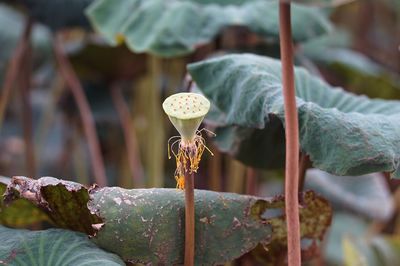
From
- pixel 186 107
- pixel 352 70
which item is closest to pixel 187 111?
pixel 186 107

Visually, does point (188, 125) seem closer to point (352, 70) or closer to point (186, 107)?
point (186, 107)

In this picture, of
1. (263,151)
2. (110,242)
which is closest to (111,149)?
(263,151)

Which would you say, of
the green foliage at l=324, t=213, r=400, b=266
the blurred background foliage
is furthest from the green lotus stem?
the green foliage at l=324, t=213, r=400, b=266

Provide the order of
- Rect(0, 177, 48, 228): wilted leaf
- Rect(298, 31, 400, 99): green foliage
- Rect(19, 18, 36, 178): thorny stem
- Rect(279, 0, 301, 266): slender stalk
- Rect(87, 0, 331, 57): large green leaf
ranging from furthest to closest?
1. Rect(298, 31, 400, 99): green foliage
2. Rect(19, 18, 36, 178): thorny stem
3. Rect(87, 0, 331, 57): large green leaf
4. Rect(0, 177, 48, 228): wilted leaf
5. Rect(279, 0, 301, 266): slender stalk

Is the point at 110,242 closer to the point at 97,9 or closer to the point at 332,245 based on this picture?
the point at 97,9

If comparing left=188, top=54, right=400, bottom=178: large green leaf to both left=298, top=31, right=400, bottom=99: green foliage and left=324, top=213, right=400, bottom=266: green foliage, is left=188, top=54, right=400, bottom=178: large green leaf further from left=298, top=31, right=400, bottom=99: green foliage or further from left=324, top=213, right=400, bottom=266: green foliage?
left=298, top=31, right=400, bottom=99: green foliage

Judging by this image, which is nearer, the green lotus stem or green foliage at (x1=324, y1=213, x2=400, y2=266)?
the green lotus stem

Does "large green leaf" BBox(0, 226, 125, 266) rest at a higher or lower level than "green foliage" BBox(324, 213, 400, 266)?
higher
